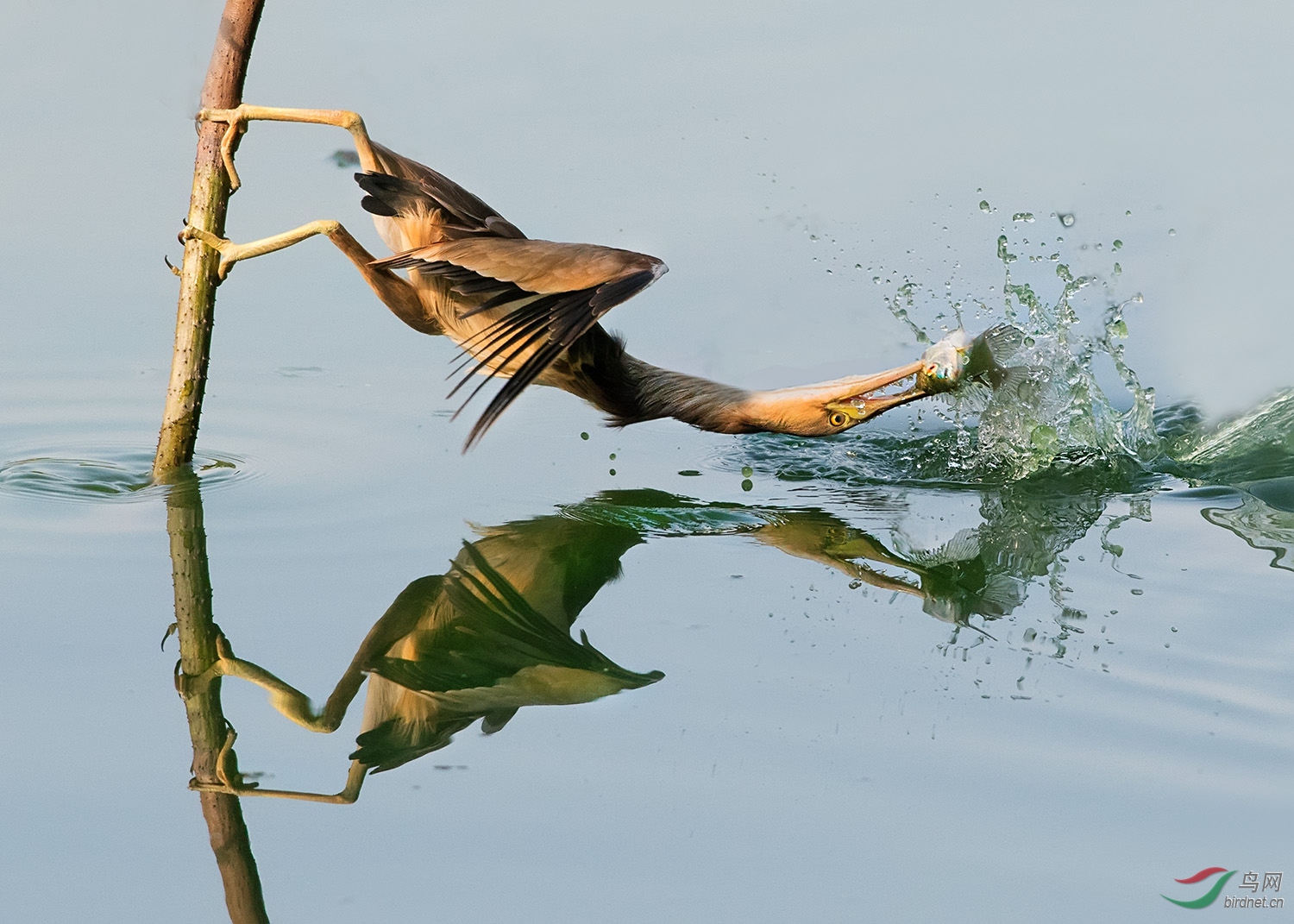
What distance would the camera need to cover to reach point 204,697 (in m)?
3.63

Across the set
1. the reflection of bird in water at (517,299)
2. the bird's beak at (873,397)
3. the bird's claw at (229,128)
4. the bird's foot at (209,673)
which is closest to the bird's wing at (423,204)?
the reflection of bird in water at (517,299)

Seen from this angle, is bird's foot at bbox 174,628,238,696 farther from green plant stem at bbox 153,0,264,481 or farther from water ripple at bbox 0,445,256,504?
water ripple at bbox 0,445,256,504

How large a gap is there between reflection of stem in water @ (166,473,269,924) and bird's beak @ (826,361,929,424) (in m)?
2.54

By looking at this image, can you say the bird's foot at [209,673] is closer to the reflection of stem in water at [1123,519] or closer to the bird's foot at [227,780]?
the bird's foot at [227,780]

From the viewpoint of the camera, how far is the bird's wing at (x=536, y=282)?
14.8 ft

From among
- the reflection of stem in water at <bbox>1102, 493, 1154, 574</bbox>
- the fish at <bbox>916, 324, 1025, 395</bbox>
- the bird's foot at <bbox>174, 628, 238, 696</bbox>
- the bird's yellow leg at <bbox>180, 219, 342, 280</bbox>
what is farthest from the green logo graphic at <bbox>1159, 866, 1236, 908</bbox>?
the bird's yellow leg at <bbox>180, 219, 342, 280</bbox>

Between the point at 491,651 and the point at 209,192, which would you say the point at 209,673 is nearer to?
the point at 491,651

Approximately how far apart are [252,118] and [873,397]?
103 inches

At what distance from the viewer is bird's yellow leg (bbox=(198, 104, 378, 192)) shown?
4578mm

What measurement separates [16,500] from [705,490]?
2.61m

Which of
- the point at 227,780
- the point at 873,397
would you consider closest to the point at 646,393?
the point at 873,397

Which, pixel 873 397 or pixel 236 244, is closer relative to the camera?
pixel 236 244

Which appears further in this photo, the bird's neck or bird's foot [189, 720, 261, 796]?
the bird's neck

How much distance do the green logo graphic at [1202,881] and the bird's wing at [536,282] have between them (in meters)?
2.41
